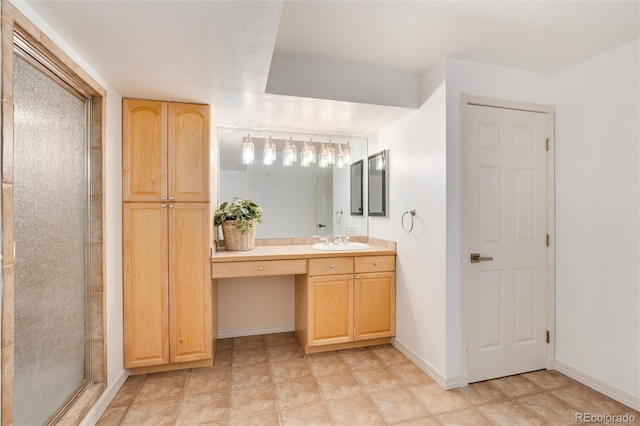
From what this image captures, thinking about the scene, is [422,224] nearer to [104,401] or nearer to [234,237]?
[234,237]

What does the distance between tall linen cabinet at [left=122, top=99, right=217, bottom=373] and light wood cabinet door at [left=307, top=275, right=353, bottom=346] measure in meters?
0.83

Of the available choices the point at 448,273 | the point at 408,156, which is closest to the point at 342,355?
the point at 448,273

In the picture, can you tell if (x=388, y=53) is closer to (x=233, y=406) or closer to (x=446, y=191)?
(x=446, y=191)

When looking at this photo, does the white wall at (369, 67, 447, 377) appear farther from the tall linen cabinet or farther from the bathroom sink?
the tall linen cabinet

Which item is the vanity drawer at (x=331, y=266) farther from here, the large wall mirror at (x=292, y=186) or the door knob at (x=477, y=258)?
the door knob at (x=477, y=258)

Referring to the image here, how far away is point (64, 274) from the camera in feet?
5.31

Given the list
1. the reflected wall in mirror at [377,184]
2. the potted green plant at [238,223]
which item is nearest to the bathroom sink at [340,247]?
the reflected wall in mirror at [377,184]

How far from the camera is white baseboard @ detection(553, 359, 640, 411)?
190cm

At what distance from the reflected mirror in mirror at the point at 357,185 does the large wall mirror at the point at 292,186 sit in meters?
0.04

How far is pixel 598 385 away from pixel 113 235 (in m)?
3.48

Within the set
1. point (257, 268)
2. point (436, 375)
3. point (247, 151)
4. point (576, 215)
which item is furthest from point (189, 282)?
point (576, 215)

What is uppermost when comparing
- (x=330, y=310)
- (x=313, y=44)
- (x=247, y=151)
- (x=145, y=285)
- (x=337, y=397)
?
(x=313, y=44)

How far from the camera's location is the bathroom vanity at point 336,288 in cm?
252

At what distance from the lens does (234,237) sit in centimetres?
271
